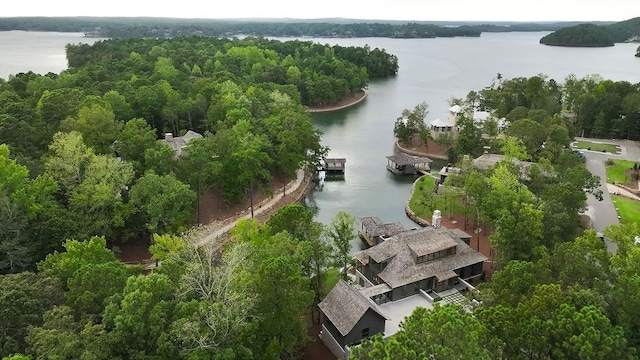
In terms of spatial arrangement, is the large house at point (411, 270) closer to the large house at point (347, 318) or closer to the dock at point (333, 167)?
the large house at point (347, 318)

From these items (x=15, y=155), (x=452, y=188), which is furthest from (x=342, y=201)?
(x=15, y=155)

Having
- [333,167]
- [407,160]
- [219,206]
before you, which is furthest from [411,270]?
[333,167]

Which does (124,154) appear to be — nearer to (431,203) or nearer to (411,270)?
(411,270)

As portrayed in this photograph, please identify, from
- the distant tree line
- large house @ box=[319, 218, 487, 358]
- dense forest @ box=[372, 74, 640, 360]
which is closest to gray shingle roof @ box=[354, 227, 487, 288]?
large house @ box=[319, 218, 487, 358]

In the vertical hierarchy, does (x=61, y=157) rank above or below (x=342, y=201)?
above

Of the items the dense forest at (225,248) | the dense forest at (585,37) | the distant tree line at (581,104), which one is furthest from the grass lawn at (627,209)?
the dense forest at (585,37)

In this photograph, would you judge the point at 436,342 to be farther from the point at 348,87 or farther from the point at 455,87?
the point at 455,87

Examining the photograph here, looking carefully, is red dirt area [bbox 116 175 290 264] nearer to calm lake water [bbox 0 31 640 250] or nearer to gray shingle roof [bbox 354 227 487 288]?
calm lake water [bbox 0 31 640 250]
